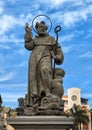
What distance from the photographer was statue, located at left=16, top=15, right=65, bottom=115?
42.7ft

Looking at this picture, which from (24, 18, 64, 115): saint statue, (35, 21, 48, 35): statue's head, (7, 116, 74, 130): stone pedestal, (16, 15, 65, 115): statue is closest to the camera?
(7, 116, 74, 130): stone pedestal

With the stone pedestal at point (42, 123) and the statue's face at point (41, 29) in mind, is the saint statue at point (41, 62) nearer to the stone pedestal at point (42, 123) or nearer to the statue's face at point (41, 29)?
the statue's face at point (41, 29)

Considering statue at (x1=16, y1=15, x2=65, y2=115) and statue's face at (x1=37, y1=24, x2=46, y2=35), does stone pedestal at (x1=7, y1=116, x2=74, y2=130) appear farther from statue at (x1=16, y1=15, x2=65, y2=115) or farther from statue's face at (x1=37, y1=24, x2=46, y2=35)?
statue's face at (x1=37, y1=24, x2=46, y2=35)

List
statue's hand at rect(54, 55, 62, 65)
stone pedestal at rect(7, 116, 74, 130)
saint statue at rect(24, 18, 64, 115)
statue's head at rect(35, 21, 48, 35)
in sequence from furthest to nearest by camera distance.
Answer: statue's head at rect(35, 21, 48, 35), statue's hand at rect(54, 55, 62, 65), saint statue at rect(24, 18, 64, 115), stone pedestal at rect(7, 116, 74, 130)

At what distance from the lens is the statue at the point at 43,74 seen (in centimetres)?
1302

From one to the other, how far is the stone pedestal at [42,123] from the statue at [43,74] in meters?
0.46

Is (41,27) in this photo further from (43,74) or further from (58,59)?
(43,74)

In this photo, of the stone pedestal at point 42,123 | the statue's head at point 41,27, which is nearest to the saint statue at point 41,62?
the statue's head at point 41,27

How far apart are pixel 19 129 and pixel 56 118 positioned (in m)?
1.16

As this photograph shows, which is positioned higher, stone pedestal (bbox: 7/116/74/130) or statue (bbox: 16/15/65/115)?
statue (bbox: 16/15/65/115)

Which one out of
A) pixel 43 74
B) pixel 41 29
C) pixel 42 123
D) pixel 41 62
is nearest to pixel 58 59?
pixel 41 62

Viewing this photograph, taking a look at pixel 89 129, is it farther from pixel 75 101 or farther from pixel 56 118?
pixel 56 118

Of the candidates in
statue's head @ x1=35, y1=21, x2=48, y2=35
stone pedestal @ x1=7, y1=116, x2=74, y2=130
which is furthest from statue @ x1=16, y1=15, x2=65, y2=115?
stone pedestal @ x1=7, y1=116, x2=74, y2=130

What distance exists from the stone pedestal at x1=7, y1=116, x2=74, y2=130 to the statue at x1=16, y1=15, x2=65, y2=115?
1.51ft
